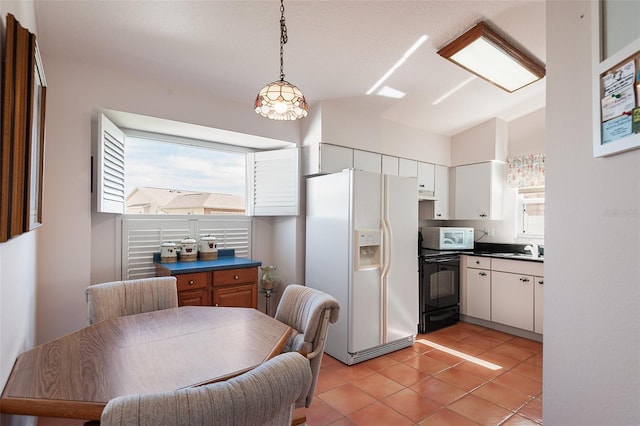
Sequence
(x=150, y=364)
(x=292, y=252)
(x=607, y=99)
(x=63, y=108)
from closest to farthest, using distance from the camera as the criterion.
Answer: (x=607, y=99) → (x=150, y=364) → (x=63, y=108) → (x=292, y=252)

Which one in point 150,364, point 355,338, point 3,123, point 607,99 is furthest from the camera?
point 355,338

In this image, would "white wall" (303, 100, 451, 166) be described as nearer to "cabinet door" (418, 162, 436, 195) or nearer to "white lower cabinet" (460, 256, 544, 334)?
"cabinet door" (418, 162, 436, 195)

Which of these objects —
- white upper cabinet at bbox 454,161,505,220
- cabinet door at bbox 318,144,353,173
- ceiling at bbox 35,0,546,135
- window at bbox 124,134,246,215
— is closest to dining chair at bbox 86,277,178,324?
window at bbox 124,134,246,215

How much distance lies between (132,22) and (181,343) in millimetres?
2012

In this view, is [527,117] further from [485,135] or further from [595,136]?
[595,136]

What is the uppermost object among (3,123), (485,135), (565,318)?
(485,135)

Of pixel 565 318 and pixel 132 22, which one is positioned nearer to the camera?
pixel 565 318

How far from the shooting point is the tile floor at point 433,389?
2102 mm

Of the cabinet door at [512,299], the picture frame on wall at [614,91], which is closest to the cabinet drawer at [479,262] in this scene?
the cabinet door at [512,299]

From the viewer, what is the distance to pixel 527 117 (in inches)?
164

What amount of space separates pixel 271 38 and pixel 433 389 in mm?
2951

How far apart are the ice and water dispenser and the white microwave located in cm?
132

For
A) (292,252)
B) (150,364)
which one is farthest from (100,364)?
(292,252)

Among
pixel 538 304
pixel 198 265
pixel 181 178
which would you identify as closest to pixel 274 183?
pixel 181 178
